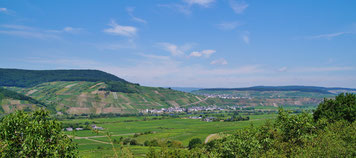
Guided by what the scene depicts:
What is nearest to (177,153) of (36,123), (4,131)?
(36,123)

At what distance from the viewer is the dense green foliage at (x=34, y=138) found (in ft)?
68.2

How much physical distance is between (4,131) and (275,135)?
32.8 m

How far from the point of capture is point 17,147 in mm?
21422

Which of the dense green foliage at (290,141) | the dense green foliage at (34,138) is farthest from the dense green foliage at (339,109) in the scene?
the dense green foliage at (34,138)

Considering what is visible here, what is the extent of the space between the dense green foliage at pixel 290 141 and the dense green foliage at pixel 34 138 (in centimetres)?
893

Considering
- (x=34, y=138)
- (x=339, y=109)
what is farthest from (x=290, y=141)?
(x=339, y=109)

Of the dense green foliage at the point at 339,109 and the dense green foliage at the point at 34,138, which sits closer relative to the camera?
the dense green foliage at the point at 34,138

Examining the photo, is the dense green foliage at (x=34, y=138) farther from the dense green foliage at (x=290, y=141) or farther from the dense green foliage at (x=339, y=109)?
the dense green foliage at (x=339, y=109)

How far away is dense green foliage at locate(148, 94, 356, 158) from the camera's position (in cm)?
2284

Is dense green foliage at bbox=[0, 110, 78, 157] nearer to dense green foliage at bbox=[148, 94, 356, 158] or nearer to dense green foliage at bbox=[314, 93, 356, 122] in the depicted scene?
dense green foliage at bbox=[148, 94, 356, 158]

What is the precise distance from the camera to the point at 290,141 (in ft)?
105

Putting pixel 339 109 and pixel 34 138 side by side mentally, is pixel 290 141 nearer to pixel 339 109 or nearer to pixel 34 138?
pixel 34 138

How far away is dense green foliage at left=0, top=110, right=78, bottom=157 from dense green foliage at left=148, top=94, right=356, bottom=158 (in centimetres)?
893

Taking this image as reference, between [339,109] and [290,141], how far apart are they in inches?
1219
